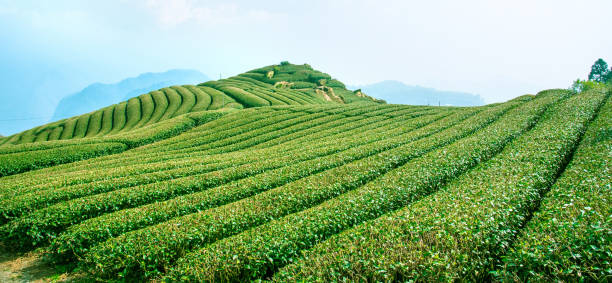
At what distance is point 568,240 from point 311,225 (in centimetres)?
858

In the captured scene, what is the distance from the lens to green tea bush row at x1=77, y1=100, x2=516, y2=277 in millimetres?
11297

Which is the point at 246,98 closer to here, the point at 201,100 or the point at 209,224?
the point at 201,100

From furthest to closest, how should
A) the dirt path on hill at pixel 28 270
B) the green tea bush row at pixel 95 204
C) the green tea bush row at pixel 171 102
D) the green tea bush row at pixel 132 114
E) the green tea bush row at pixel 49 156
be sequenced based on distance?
the green tea bush row at pixel 171 102
the green tea bush row at pixel 132 114
the green tea bush row at pixel 49 156
the green tea bush row at pixel 95 204
the dirt path on hill at pixel 28 270

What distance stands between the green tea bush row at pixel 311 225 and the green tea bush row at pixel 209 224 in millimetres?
1299

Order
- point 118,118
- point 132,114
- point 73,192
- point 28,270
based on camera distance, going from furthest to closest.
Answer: point 132,114 < point 118,118 < point 73,192 < point 28,270

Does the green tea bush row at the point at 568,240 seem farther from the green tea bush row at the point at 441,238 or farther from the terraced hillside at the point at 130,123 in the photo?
the terraced hillside at the point at 130,123

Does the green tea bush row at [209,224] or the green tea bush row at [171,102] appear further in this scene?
the green tea bush row at [171,102]

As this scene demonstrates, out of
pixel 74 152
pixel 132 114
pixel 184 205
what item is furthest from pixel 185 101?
pixel 184 205

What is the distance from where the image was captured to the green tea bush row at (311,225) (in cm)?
1016

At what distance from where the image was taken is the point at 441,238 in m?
9.69

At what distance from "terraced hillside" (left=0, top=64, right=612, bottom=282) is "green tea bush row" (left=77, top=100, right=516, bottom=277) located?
8 cm

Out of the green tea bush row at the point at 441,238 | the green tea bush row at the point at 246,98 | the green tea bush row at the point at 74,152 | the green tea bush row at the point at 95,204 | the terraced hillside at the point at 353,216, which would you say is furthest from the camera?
the green tea bush row at the point at 246,98

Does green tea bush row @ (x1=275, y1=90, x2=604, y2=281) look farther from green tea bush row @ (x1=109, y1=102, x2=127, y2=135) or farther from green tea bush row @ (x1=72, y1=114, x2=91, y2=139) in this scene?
green tea bush row @ (x1=72, y1=114, x2=91, y2=139)

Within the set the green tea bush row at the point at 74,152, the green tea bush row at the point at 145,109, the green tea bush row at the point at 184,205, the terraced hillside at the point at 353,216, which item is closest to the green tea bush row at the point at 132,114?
the green tea bush row at the point at 145,109
